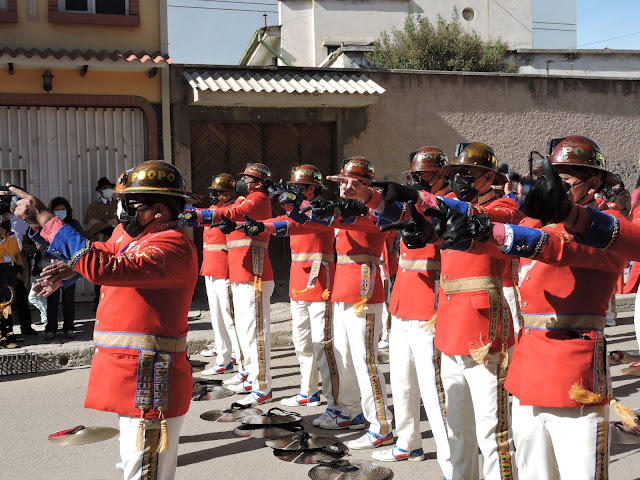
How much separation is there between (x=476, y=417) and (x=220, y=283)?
5.13 metres

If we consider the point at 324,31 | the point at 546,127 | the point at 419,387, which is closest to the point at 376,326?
the point at 419,387

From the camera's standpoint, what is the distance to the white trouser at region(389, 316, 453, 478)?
5.28 meters

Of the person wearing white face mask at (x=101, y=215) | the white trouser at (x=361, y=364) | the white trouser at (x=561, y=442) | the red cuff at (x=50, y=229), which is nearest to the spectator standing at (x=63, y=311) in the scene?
the person wearing white face mask at (x=101, y=215)

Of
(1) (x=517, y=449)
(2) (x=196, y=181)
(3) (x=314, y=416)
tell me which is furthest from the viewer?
(2) (x=196, y=181)

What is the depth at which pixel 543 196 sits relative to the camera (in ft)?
9.63

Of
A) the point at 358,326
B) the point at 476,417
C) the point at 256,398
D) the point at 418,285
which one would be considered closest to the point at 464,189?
the point at 418,285

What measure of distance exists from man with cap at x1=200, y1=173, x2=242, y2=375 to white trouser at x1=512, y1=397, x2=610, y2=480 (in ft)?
18.5

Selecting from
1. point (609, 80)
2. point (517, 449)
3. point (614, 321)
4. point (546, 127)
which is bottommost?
point (614, 321)

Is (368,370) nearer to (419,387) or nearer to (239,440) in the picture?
(419,387)

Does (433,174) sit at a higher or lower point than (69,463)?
higher

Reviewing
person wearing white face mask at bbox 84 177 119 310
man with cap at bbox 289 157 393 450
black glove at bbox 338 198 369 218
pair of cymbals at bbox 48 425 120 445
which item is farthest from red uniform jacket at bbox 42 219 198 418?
person wearing white face mask at bbox 84 177 119 310

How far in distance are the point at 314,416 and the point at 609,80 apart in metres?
11.8

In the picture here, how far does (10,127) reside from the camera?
1280cm

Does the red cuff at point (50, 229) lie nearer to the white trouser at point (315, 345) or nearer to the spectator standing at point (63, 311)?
the white trouser at point (315, 345)
